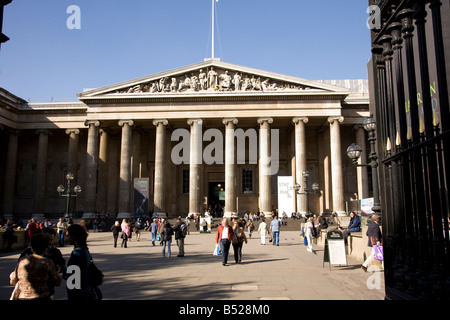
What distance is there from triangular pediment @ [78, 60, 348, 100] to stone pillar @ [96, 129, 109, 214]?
16.0 ft

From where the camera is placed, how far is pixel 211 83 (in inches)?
1578

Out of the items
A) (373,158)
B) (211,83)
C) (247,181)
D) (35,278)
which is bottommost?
(35,278)

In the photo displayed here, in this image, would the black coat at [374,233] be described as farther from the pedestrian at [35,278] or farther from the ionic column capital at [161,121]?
the ionic column capital at [161,121]

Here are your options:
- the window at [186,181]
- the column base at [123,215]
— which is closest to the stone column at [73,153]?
the column base at [123,215]

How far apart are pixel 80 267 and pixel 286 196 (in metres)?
30.9

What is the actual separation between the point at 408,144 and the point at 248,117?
3449 cm

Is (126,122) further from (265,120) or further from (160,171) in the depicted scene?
(265,120)

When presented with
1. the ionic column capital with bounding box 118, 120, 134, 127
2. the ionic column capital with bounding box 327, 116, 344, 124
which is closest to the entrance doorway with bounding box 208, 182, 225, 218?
the ionic column capital with bounding box 118, 120, 134, 127

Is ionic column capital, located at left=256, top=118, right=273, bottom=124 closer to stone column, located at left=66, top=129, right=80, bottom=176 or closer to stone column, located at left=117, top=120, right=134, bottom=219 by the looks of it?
stone column, located at left=117, top=120, right=134, bottom=219

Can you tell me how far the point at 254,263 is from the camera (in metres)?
14.1

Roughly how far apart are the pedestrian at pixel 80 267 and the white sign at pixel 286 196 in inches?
1192

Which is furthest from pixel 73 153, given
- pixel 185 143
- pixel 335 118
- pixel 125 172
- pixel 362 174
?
pixel 362 174

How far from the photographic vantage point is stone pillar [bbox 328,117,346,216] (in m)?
38.4
